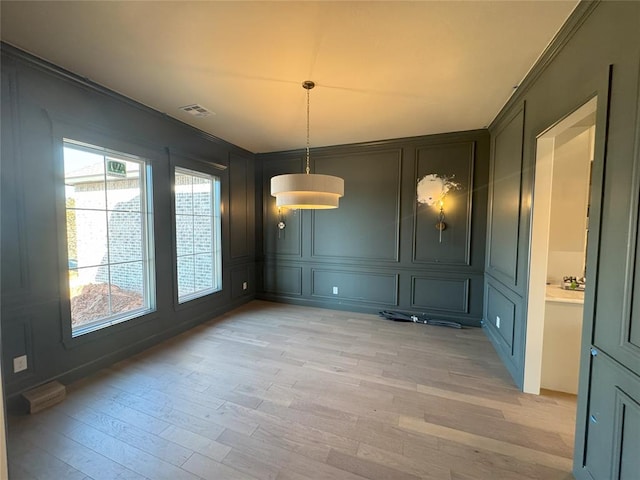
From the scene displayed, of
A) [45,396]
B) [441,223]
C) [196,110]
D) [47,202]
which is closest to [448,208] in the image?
[441,223]

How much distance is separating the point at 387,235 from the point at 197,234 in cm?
291

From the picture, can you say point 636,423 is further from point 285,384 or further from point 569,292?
point 285,384

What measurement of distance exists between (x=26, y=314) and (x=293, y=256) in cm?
336

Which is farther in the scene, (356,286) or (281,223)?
(281,223)

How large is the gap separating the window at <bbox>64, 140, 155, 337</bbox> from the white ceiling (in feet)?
2.54

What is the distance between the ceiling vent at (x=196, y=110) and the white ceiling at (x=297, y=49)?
4.0 inches

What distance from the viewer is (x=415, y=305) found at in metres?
4.21

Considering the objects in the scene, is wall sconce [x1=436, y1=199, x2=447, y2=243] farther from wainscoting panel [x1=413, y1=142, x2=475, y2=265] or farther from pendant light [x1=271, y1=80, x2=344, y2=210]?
pendant light [x1=271, y1=80, x2=344, y2=210]

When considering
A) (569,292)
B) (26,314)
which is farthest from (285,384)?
(569,292)

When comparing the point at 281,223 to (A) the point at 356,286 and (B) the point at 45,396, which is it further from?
(B) the point at 45,396

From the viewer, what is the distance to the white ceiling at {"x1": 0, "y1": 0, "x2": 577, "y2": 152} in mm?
1715

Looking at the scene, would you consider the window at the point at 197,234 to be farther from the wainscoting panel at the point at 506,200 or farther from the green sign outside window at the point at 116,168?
the wainscoting panel at the point at 506,200

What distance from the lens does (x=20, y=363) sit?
217cm

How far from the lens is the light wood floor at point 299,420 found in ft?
5.42
